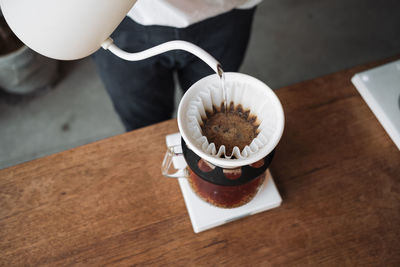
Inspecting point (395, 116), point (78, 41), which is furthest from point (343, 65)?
point (78, 41)

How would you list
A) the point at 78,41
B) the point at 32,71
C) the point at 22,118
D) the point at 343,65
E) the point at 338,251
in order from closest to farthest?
the point at 78,41, the point at 338,251, the point at 32,71, the point at 22,118, the point at 343,65

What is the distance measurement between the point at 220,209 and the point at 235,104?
8.1 inches

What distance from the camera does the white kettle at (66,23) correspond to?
40 cm

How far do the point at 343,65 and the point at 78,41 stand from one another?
1.45m

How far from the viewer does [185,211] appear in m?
0.66

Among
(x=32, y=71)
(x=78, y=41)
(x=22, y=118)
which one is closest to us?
(x=78, y=41)

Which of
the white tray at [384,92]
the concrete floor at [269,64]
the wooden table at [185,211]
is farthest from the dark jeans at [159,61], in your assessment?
the concrete floor at [269,64]

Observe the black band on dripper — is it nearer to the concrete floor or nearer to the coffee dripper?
the coffee dripper

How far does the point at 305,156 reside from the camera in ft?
2.32

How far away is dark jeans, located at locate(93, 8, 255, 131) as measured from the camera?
71 cm

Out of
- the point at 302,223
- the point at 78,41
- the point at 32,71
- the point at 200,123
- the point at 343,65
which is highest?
the point at 78,41

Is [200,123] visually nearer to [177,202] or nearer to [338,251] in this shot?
[177,202]

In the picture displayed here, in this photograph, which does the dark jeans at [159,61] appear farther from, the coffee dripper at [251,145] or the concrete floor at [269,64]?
the concrete floor at [269,64]

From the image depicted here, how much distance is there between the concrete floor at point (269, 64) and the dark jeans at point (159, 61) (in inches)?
23.8
